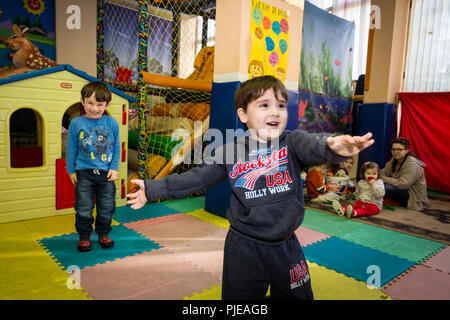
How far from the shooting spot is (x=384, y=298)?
1.86 m

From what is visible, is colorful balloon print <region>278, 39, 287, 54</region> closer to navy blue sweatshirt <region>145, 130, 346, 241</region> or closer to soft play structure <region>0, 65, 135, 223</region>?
soft play structure <region>0, 65, 135, 223</region>

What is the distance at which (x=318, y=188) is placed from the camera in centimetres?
429

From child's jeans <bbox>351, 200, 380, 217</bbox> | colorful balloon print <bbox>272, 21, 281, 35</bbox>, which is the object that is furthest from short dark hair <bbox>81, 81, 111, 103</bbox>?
child's jeans <bbox>351, 200, 380, 217</bbox>

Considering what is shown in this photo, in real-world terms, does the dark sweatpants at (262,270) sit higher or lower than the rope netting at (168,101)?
lower

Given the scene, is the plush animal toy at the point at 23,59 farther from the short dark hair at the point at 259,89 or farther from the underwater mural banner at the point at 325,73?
the short dark hair at the point at 259,89

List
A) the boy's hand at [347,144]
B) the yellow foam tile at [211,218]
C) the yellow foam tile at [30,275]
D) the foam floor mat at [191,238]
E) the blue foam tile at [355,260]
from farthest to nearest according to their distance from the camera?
1. the yellow foam tile at [211,218]
2. the foam floor mat at [191,238]
3. the blue foam tile at [355,260]
4. the yellow foam tile at [30,275]
5. the boy's hand at [347,144]

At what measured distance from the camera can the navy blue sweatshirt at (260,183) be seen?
1.24m

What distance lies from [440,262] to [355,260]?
672mm

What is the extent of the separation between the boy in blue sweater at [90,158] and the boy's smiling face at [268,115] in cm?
151

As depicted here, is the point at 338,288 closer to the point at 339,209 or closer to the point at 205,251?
the point at 205,251

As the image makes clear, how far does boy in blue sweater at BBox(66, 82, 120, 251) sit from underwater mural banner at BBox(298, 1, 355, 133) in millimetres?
3381

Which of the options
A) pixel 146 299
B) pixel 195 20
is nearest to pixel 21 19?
pixel 195 20

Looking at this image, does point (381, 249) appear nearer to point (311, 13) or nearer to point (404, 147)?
point (404, 147)

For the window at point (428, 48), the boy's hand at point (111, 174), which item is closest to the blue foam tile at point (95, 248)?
the boy's hand at point (111, 174)
